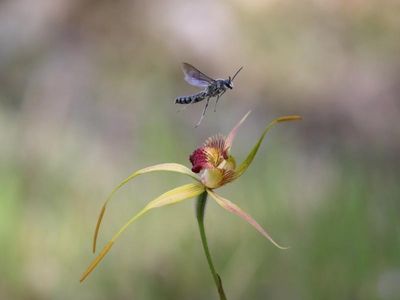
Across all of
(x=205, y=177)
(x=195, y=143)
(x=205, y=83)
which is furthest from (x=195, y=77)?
(x=195, y=143)

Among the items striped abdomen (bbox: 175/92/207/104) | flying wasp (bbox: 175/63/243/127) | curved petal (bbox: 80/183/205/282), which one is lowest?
curved petal (bbox: 80/183/205/282)

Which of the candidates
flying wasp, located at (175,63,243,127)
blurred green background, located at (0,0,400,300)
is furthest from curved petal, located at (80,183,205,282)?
blurred green background, located at (0,0,400,300)

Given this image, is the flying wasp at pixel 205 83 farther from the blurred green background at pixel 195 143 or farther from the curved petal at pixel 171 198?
the blurred green background at pixel 195 143

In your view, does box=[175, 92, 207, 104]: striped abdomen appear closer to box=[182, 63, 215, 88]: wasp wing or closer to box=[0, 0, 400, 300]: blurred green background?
box=[182, 63, 215, 88]: wasp wing

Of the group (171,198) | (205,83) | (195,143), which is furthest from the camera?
(195,143)

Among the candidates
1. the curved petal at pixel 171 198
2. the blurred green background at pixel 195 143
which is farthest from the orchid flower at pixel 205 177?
the blurred green background at pixel 195 143

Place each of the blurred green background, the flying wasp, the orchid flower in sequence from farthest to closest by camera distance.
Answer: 1. the blurred green background
2. the flying wasp
3. the orchid flower

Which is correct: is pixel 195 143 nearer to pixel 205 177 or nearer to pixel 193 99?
pixel 193 99

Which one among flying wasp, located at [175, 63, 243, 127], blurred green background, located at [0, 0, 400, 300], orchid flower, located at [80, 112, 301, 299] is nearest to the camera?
orchid flower, located at [80, 112, 301, 299]
